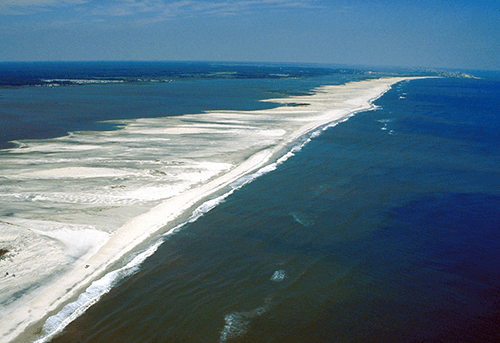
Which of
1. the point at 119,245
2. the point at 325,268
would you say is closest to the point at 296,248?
the point at 325,268

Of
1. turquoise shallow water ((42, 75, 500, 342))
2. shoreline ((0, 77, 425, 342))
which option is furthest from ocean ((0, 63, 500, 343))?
shoreline ((0, 77, 425, 342))

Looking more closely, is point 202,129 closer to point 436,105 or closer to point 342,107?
point 342,107

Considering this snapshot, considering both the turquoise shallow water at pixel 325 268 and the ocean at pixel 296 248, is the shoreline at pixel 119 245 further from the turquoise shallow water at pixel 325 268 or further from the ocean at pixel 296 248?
the turquoise shallow water at pixel 325 268

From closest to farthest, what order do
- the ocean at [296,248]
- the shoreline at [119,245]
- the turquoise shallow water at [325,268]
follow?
the shoreline at [119,245] < the turquoise shallow water at [325,268] < the ocean at [296,248]

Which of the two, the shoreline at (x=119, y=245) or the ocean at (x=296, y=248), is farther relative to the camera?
the ocean at (x=296, y=248)

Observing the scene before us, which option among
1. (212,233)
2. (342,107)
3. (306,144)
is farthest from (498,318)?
(342,107)

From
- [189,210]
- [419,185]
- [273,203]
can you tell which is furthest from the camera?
[419,185]

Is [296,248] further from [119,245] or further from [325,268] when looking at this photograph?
[119,245]

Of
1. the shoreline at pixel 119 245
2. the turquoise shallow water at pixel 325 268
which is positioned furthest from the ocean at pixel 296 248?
the shoreline at pixel 119 245

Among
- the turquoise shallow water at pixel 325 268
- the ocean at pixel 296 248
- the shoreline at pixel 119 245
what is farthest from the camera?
the ocean at pixel 296 248
